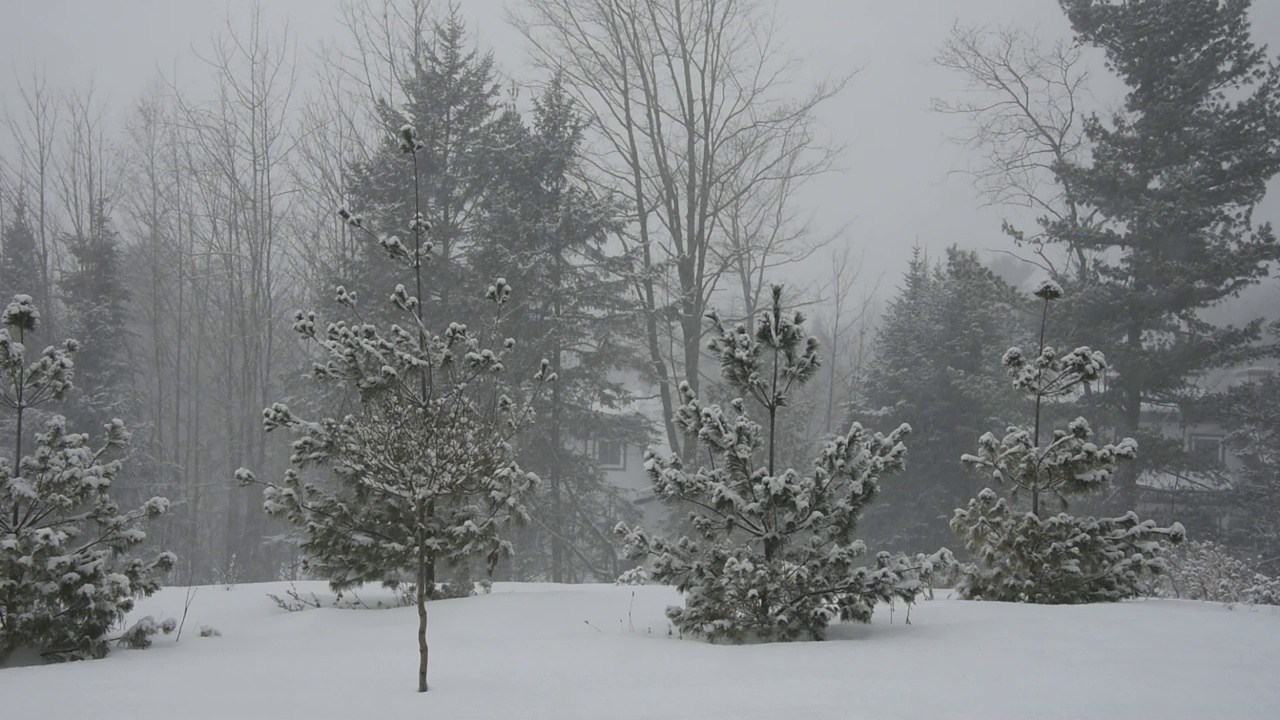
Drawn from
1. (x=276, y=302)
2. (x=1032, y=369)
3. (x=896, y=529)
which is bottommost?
(x=896, y=529)

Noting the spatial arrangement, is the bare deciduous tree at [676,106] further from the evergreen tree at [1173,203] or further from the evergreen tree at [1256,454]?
the evergreen tree at [1256,454]

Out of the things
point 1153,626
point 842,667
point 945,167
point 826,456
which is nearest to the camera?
point 842,667

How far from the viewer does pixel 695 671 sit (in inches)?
204

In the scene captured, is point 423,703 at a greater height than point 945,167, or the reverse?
point 945,167

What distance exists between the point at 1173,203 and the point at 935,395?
6.71 meters

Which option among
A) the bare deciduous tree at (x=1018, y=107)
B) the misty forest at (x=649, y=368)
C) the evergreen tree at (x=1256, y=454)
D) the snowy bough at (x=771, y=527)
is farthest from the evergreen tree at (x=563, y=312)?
the evergreen tree at (x=1256, y=454)

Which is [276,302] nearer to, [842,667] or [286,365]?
[286,365]

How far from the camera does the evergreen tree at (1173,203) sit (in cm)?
1820

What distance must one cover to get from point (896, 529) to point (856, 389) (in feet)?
13.8

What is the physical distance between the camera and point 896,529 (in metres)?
22.4

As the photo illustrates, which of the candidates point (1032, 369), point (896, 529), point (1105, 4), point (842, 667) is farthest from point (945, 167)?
point (842, 667)

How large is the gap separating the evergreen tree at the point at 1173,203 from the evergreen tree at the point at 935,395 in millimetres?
2529

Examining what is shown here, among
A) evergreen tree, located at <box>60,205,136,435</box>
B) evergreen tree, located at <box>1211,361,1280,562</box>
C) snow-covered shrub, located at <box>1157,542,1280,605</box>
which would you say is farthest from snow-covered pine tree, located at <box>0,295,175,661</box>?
evergreen tree, located at <box>1211,361,1280,562</box>

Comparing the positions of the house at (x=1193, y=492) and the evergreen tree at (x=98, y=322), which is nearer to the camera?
the house at (x=1193, y=492)
